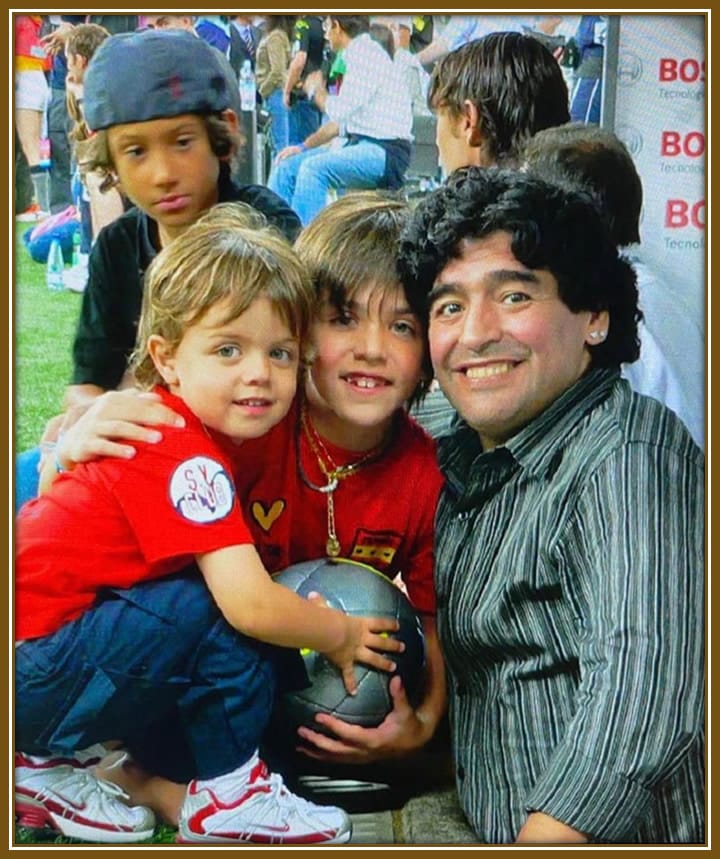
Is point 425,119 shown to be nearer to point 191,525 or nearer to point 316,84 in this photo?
point 316,84

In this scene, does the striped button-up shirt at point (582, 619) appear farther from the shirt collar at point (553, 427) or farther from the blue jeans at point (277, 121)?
the blue jeans at point (277, 121)

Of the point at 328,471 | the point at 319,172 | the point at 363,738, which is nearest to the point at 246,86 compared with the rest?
the point at 319,172

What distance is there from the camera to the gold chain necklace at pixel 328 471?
2.59 m

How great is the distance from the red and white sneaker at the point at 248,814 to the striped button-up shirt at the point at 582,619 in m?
0.36

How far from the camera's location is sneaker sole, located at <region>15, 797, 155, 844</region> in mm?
2480

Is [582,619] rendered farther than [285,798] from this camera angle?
No

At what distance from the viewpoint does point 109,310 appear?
2.49 metres

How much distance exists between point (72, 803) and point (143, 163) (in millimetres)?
1291

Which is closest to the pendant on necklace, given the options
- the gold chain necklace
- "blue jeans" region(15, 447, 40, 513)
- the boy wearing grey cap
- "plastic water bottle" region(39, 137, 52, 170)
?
the gold chain necklace

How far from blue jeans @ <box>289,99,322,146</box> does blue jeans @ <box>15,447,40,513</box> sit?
0.83m

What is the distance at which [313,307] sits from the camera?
8.07 ft

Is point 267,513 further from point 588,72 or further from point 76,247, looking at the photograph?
point 588,72

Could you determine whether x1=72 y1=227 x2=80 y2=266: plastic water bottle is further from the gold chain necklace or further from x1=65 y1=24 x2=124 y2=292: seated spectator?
the gold chain necklace
